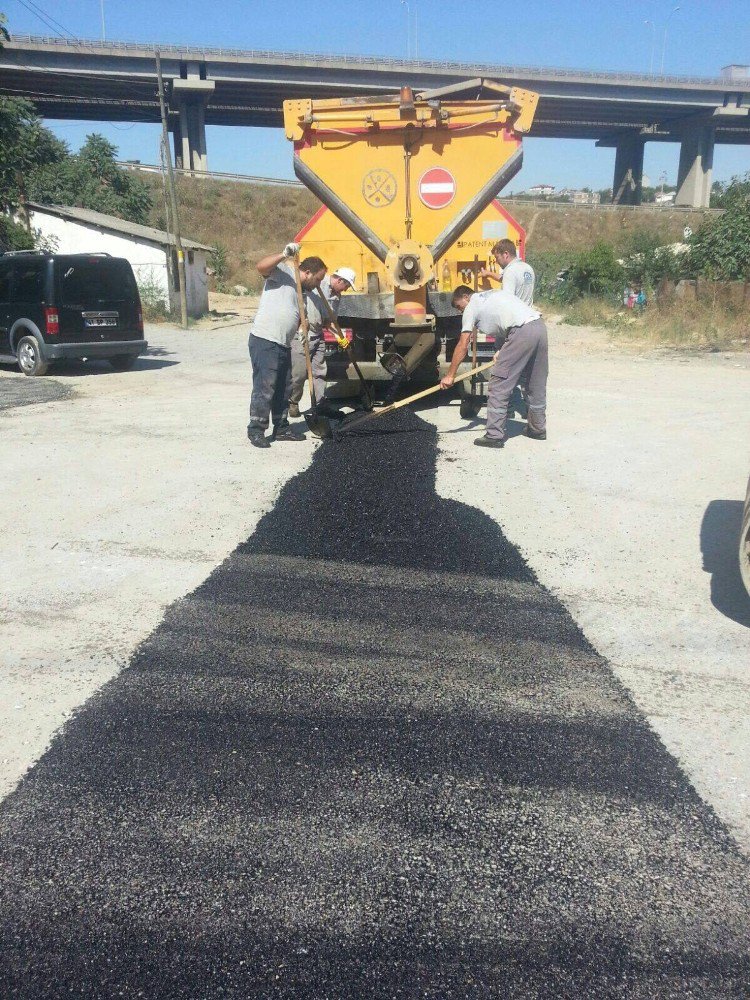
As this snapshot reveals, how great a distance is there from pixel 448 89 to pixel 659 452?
4.04m

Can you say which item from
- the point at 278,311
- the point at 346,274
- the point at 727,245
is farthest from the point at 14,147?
the point at 727,245

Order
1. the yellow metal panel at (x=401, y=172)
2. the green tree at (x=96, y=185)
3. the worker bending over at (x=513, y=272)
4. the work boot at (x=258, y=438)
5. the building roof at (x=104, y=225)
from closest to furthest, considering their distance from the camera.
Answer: the work boot at (x=258, y=438)
the worker bending over at (x=513, y=272)
the yellow metal panel at (x=401, y=172)
the building roof at (x=104, y=225)
the green tree at (x=96, y=185)

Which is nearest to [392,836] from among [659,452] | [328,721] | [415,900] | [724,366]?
[415,900]

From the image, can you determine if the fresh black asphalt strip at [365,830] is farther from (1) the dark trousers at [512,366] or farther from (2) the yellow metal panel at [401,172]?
(2) the yellow metal panel at [401,172]

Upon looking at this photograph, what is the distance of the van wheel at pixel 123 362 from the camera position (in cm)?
1458

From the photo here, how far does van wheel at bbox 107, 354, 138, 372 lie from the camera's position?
14.6 meters

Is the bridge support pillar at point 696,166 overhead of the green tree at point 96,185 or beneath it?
overhead

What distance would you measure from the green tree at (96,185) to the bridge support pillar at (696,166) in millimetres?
43210

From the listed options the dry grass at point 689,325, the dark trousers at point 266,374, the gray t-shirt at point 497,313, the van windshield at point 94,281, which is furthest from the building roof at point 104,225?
the gray t-shirt at point 497,313

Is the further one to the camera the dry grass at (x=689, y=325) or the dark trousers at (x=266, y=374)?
the dry grass at (x=689, y=325)

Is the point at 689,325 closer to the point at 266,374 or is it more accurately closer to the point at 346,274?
the point at 346,274

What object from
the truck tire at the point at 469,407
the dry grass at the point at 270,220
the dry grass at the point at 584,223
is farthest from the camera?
the dry grass at the point at 584,223

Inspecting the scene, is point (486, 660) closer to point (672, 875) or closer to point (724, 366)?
point (672, 875)

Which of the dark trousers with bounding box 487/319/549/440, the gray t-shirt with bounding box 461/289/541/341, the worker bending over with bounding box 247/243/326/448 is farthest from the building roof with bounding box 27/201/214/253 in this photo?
the dark trousers with bounding box 487/319/549/440
